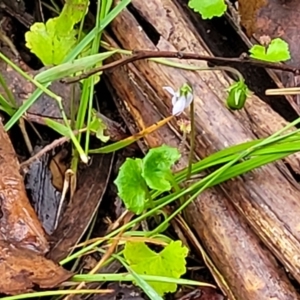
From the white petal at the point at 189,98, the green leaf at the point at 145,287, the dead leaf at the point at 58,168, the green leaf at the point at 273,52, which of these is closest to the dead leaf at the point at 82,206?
the dead leaf at the point at 58,168

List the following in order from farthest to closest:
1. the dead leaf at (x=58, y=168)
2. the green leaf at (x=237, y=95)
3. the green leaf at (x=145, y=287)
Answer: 1. the dead leaf at (x=58, y=168)
2. the green leaf at (x=237, y=95)
3. the green leaf at (x=145, y=287)

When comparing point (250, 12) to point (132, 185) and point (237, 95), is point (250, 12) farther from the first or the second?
point (132, 185)

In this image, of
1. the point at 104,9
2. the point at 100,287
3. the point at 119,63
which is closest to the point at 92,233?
the point at 100,287

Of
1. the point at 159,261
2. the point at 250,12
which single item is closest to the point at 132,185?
the point at 159,261

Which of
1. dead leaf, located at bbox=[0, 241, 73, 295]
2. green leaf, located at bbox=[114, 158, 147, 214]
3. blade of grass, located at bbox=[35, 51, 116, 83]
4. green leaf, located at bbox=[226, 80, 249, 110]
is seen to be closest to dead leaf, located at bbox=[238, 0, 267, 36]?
green leaf, located at bbox=[226, 80, 249, 110]

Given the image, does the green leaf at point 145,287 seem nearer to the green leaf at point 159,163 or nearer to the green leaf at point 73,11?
the green leaf at point 159,163

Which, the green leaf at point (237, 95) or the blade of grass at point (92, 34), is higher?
the blade of grass at point (92, 34)

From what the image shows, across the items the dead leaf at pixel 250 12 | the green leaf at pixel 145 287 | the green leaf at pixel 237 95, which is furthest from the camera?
the dead leaf at pixel 250 12

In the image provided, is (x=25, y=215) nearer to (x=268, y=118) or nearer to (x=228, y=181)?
(x=228, y=181)
